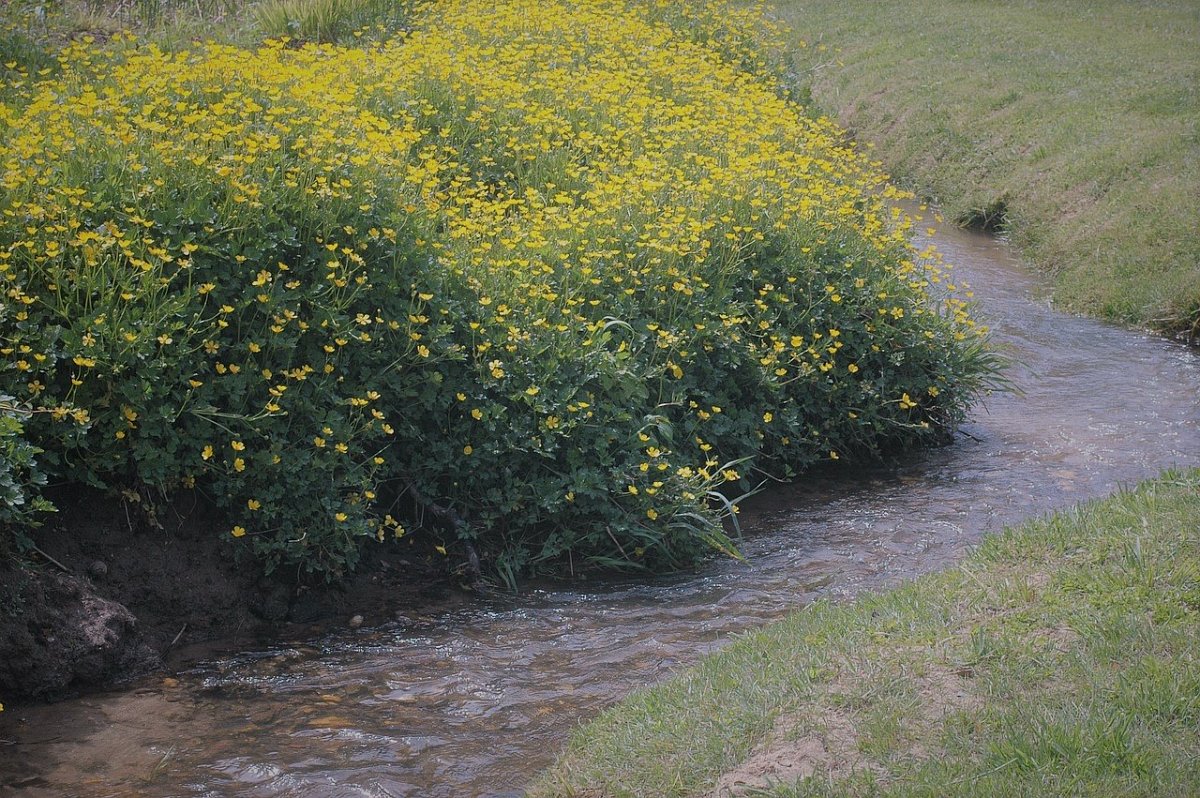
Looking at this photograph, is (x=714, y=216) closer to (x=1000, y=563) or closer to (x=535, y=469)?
(x=535, y=469)

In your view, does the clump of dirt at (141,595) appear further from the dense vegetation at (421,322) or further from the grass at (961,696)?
the grass at (961,696)

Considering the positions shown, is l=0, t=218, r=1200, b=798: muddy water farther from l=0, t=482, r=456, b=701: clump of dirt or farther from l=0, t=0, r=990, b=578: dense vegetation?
l=0, t=0, r=990, b=578: dense vegetation

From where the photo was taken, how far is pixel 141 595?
4.78 metres

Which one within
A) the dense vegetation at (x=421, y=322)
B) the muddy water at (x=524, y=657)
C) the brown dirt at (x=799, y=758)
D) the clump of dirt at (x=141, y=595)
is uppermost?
the dense vegetation at (x=421, y=322)

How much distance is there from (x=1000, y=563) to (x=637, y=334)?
7.84 ft

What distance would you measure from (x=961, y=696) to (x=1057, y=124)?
39.4 ft

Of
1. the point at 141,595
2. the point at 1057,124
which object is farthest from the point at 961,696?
the point at 1057,124

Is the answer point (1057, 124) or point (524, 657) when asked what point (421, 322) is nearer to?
point (524, 657)

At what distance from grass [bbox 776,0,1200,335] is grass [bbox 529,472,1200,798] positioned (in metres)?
6.08

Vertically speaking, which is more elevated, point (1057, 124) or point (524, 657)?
point (1057, 124)

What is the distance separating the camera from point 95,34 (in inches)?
407

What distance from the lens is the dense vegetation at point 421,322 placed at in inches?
186

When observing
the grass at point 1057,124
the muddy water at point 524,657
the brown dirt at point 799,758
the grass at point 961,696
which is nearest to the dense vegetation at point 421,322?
the muddy water at point 524,657

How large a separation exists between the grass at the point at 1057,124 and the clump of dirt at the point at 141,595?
7333 mm
